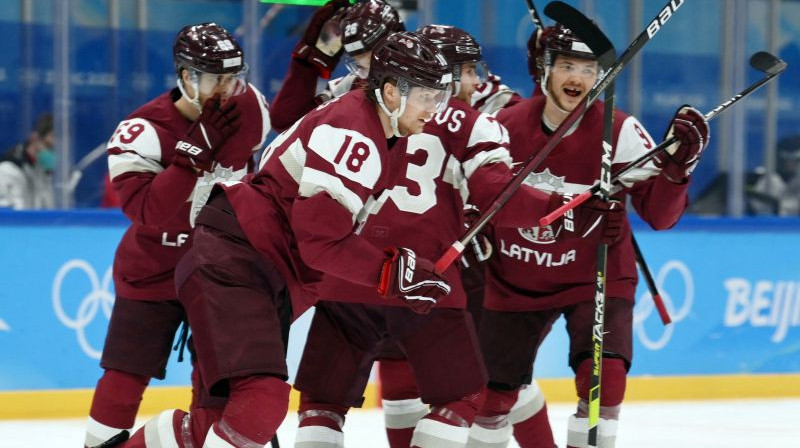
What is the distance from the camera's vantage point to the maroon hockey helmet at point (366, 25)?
387cm

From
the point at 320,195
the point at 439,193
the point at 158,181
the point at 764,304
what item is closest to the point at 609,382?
the point at 439,193

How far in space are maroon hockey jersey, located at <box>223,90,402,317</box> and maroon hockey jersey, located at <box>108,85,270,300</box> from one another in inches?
20.4

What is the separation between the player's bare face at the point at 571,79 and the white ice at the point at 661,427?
5.95 feet

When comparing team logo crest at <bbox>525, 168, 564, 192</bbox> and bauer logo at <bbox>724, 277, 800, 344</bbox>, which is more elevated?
team logo crest at <bbox>525, 168, 564, 192</bbox>

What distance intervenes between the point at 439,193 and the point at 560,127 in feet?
1.14

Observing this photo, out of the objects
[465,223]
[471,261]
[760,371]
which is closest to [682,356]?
[760,371]

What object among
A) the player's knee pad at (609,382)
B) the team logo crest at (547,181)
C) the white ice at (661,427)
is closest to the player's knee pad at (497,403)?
the player's knee pad at (609,382)

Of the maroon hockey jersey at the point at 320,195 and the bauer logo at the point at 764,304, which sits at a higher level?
the maroon hockey jersey at the point at 320,195

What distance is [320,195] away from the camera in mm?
3031

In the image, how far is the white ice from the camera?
214 inches

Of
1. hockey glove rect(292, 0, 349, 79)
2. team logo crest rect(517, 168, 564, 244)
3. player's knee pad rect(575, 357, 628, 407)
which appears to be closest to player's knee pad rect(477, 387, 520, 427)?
player's knee pad rect(575, 357, 628, 407)

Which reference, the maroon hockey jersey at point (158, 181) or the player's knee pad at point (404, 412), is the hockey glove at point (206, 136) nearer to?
the maroon hockey jersey at point (158, 181)

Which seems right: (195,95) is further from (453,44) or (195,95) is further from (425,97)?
(425,97)

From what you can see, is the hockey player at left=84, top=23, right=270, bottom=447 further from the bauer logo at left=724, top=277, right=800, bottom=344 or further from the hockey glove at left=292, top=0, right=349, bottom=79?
the bauer logo at left=724, top=277, right=800, bottom=344
